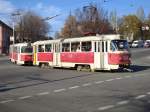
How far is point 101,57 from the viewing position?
98.5 feet

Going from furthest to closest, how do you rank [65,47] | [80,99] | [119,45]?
[65,47], [119,45], [80,99]

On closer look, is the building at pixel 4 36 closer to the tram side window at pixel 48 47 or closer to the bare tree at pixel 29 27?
the bare tree at pixel 29 27

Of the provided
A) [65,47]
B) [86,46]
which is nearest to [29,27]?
[65,47]

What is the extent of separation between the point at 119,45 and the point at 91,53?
2.38m

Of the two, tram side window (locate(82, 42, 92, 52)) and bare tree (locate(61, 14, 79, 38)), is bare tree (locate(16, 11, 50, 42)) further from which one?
tram side window (locate(82, 42, 92, 52))

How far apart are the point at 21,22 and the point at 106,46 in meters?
85.5

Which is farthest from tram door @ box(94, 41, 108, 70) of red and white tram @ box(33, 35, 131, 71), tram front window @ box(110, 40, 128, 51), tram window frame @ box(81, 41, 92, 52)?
tram window frame @ box(81, 41, 92, 52)

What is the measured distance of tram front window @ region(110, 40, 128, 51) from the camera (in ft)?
96.9

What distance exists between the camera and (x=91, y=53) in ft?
102

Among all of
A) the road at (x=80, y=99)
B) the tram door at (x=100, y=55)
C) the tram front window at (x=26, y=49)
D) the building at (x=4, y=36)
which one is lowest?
the road at (x=80, y=99)

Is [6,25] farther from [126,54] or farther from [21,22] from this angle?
[126,54]

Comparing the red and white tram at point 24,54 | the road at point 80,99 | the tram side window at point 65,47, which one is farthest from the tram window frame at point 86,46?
the red and white tram at point 24,54

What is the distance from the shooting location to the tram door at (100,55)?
29797 millimetres

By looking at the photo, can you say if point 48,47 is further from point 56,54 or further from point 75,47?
point 75,47
